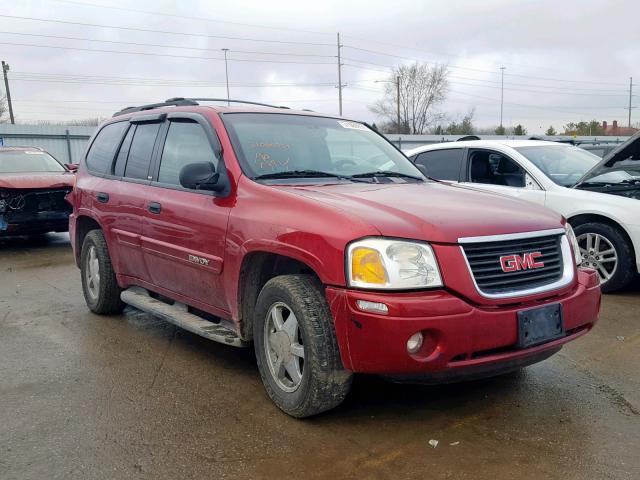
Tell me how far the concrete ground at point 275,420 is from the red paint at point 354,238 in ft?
1.48

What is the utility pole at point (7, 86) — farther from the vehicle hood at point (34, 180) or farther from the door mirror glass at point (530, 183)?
the door mirror glass at point (530, 183)

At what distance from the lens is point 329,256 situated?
2959mm

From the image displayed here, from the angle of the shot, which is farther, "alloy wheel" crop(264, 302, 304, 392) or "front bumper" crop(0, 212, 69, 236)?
"front bumper" crop(0, 212, 69, 236)

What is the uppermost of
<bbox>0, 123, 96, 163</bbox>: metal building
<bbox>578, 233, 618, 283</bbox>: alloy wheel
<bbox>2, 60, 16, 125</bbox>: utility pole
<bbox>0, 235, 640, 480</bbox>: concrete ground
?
<bbox>2, 60, 16, 125</bbox>: utility pole

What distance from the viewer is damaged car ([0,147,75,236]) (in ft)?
29.4

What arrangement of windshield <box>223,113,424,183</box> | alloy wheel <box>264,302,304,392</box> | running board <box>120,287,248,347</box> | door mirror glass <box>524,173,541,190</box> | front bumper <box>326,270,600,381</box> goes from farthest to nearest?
1. door mirror glass <box>524,173,541,190</box>
2. windshield <box>223,113,424,183</box>
3. running board <box>120,287,248,347</box>
4. alloy wheel <box>264,302,304,392</box>
5. front bumper <box>326,270,600,381</box>

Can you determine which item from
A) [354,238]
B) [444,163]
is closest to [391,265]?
[354,238]

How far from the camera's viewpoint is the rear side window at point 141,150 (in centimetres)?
469

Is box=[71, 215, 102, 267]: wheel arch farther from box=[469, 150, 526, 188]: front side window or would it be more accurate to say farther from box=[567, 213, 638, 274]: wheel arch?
box=[567, 213, 638, 274]: wheel arch

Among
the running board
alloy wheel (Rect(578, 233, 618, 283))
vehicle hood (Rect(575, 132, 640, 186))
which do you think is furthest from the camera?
vehicle hood (Rect(575, 132, 640, 186))

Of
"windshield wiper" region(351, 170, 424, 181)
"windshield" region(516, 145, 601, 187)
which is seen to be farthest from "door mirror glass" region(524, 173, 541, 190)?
"windshield wiper" region(351, 170, 424, 181)

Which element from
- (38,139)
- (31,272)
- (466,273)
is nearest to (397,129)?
(38,139)

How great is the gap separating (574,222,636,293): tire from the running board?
3.99m

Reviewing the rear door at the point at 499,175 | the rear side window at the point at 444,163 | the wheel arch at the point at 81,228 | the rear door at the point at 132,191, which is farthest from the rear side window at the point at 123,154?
the rear door at the point at 499,175
